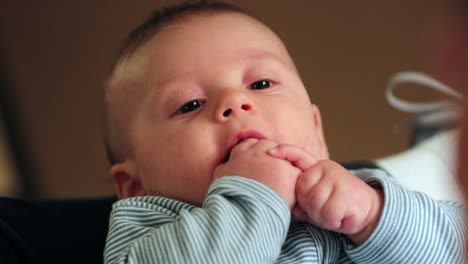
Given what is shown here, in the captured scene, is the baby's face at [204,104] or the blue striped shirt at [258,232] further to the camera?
the baby's face at [204,104]

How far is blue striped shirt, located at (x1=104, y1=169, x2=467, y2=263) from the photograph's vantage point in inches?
24.5

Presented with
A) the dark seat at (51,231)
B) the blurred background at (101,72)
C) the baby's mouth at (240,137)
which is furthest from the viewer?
the blurred background at (101,72)

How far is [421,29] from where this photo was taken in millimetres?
2084

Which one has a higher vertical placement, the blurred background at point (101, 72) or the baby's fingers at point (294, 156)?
the baby's fingers at point (294, 156)

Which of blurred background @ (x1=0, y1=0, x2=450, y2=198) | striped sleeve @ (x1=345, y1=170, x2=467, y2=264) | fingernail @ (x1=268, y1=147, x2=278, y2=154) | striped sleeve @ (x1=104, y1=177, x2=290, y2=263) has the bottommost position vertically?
blurred background @ (x1=0, y1=0, x2=450, y2=198)

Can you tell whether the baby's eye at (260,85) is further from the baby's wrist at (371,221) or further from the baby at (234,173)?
the baby's wrist at (371,221)

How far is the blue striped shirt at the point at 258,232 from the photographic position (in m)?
0.62

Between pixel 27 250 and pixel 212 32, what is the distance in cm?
41

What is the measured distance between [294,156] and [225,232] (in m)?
0.13

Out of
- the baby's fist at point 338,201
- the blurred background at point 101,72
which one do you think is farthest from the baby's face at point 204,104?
the blurred background at point 101,72

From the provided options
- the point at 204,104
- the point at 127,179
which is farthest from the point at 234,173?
the point at 127,179

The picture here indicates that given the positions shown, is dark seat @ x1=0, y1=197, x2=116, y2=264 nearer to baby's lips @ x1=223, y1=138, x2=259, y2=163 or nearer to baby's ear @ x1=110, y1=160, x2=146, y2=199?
baby's ear @ x1=110, y1=160, x2=146, y2=199

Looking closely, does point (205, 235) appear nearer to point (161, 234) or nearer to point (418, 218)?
point (161, 234)

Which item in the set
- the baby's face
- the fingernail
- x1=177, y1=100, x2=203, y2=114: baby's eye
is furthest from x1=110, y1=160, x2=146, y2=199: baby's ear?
the fingernail
